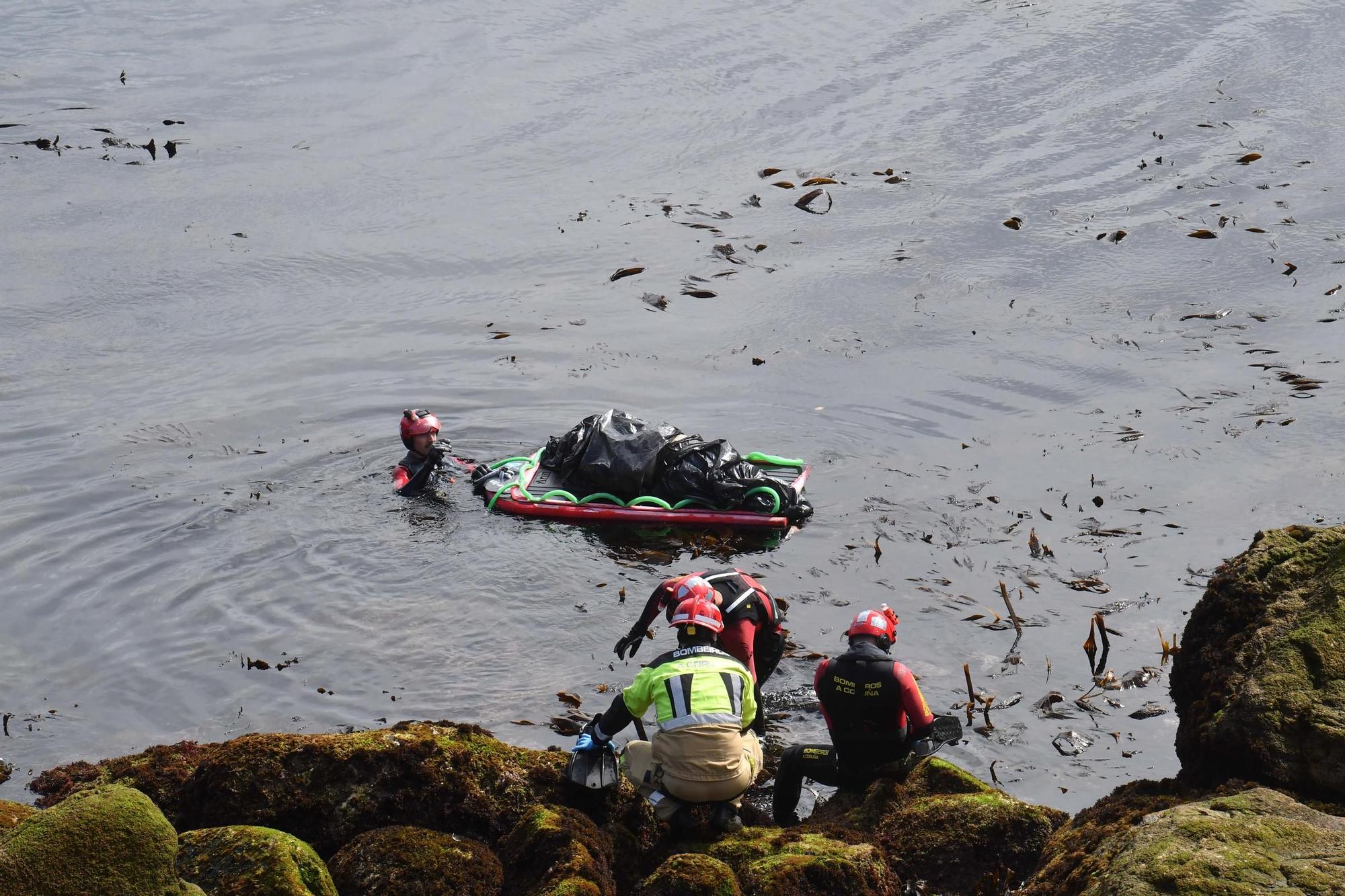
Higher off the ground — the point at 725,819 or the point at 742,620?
the point at 742,620

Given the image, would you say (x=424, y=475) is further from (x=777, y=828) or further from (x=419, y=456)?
(x=777, y=828)

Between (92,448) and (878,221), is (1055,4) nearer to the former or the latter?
(878,221)

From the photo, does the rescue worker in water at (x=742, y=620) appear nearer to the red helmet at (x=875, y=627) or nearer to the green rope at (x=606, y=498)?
the red helmet at (x=875, y=627)

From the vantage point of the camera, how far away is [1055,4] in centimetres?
2578

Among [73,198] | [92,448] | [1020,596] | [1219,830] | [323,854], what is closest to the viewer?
[1219,830]

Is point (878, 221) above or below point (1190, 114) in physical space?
below

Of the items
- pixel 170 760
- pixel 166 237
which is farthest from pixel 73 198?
pixel 170 760

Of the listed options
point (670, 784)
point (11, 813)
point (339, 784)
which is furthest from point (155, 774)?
point (670, 784)

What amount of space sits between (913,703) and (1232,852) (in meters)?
2.52

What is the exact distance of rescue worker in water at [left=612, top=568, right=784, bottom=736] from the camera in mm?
7750

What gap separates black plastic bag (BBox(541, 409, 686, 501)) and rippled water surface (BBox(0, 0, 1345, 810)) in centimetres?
58

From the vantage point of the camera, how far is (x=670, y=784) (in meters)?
6.36

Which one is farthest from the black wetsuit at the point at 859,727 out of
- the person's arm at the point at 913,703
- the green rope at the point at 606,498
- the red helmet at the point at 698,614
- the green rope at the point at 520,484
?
the green rope at the point at 520,484

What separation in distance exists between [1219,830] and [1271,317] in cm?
1171
